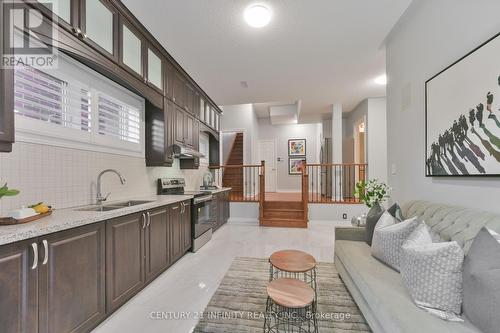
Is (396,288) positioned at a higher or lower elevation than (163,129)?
lower

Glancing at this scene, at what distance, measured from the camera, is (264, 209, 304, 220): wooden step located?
523cm

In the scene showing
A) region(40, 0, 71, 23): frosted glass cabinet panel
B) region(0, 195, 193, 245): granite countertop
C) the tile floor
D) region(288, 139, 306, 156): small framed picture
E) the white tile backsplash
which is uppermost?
region(40, 0, 71, 23): frosted glass cabinet panel

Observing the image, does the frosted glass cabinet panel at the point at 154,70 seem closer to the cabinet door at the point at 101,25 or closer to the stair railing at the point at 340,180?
the cabinet door at the point at 101,25

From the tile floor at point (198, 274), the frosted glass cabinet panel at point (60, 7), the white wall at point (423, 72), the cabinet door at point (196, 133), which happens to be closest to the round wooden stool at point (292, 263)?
the tile floor at point (198, 274)

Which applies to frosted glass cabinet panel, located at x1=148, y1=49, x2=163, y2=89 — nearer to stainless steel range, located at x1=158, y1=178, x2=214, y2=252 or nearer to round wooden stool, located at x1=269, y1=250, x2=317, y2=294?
stainless steel range, located at x1=158, y1=178, x2=214, y2=252

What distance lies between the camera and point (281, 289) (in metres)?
1.51

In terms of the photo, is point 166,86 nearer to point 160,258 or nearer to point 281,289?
point 160,258

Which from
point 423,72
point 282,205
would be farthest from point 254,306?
point 282,205

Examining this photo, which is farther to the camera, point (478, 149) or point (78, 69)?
point (78, 69)

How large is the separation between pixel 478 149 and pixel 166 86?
3562 mm

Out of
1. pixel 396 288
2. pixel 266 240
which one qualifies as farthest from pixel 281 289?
pixel 266 240

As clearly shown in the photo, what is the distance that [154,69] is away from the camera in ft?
9.79

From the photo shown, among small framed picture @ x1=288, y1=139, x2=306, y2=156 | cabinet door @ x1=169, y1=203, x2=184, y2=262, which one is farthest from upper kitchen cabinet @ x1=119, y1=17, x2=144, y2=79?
small framed picture @ x1=288, y1=139, x2=306, y2=156

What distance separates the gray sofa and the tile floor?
1.34m
